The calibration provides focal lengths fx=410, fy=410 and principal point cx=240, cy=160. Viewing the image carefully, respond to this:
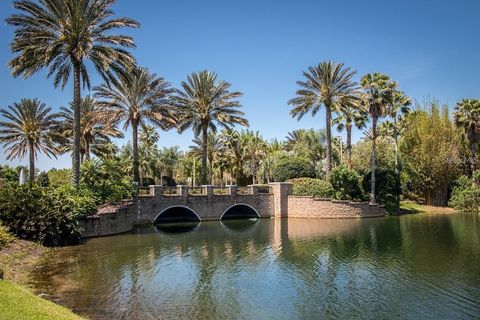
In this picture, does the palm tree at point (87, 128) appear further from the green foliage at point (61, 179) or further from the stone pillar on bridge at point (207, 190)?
the stone pillar on bridge at point (207, 190)

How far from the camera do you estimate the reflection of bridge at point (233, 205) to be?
Result: 1623 inches

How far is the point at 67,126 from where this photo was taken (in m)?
49.3

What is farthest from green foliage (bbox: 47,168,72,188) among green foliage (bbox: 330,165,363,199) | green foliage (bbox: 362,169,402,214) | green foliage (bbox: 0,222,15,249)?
green foliage (bbox: 362,169,402,214)

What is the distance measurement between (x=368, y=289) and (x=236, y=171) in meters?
56.4

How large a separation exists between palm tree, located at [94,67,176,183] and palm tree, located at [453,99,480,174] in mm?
37709

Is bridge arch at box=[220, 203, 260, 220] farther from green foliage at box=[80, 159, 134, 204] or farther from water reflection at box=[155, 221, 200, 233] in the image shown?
green foliage at box=[80, 159, 134, 204]

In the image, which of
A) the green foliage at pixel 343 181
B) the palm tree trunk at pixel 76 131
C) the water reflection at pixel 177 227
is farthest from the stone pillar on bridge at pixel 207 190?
the palm tree trunk at pixel 76 131

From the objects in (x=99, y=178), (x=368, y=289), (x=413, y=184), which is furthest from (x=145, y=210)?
(x=413, y=184)

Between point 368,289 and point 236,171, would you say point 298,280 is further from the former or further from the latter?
point 236,171

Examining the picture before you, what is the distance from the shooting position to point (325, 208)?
45.4 meters

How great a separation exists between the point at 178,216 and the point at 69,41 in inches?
906

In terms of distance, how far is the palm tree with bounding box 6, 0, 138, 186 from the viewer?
30344 mm

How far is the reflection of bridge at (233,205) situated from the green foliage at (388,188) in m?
2.15

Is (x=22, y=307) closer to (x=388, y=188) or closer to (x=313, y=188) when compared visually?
(x=313, y=188)
